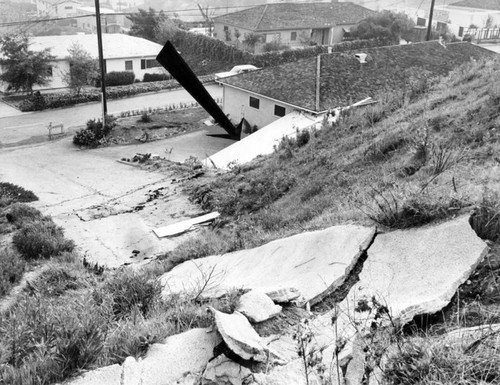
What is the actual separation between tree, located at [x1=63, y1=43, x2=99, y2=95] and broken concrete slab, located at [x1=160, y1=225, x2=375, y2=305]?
95.7 ft

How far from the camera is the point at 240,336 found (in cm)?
451

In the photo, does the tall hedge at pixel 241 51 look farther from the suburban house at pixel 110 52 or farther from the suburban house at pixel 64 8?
the suburban house at pixel 64 8

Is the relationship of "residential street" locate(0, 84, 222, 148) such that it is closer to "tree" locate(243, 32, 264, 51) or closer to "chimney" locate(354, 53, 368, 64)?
"chimney" locate(354, 53, 368, 64)

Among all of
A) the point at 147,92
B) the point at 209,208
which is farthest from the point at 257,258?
the point at 147,92

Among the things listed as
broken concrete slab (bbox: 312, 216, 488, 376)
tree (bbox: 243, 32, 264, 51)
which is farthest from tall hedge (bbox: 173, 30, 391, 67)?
broken concrete slab (bbox: 312, 216, 488, 376)

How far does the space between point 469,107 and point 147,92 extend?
2812 cm

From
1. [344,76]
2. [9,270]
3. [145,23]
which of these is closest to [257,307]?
[9,270]

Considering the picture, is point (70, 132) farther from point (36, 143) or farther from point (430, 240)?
point (430, 240)

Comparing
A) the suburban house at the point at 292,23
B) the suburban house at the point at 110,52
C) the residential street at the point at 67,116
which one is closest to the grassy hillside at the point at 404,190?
the residential street at the point at 67,116

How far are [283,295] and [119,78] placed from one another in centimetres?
3507

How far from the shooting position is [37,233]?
38.9 feet

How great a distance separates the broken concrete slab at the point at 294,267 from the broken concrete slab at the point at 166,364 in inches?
42.5

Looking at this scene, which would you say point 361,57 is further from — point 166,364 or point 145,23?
point 145,23

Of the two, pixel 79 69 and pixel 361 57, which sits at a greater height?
pixel 361 57
